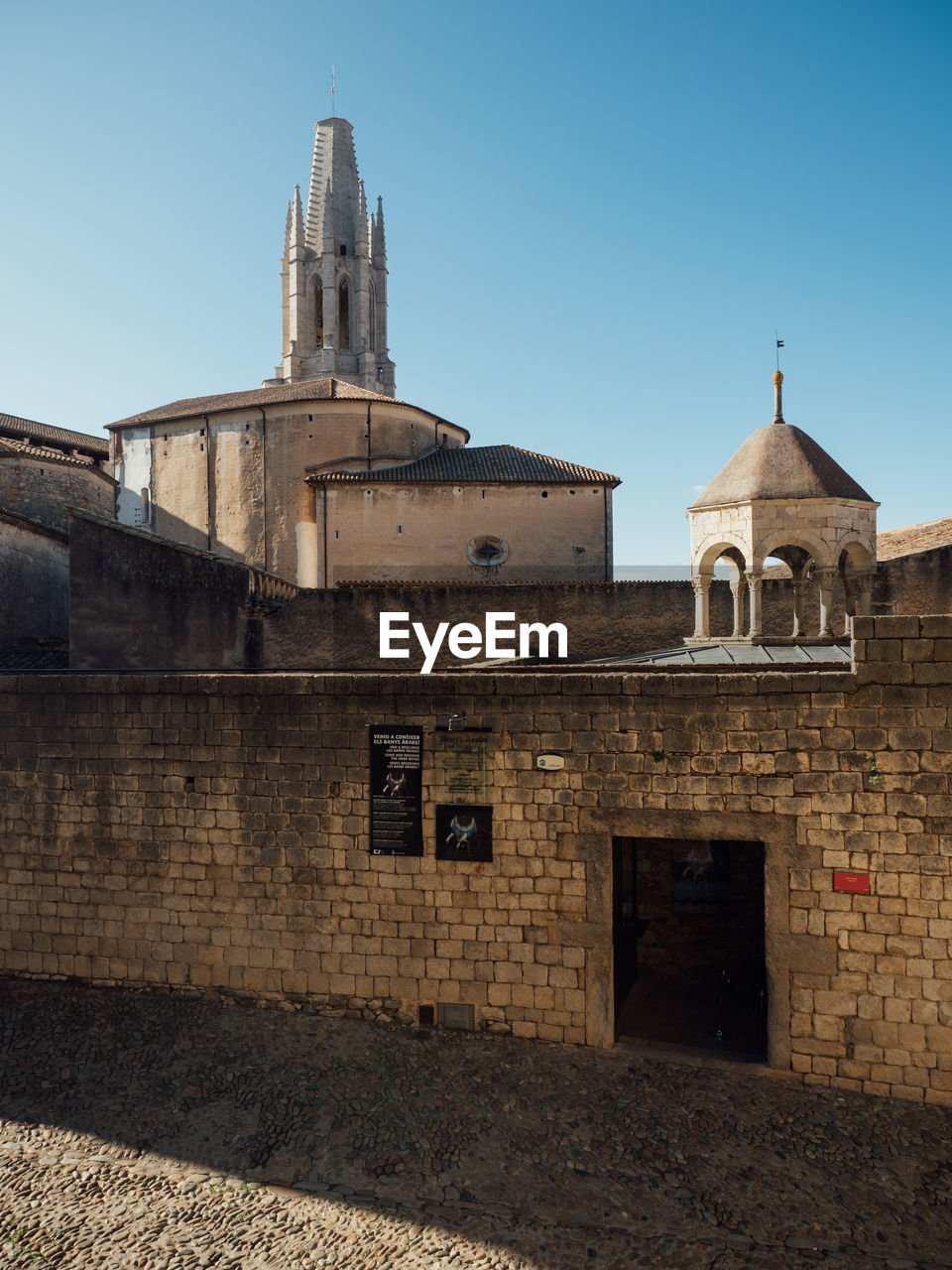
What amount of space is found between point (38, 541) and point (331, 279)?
1160 inches

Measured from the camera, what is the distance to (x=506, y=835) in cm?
674

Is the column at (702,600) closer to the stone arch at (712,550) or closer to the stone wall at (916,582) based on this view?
the stone arch at (712,550)

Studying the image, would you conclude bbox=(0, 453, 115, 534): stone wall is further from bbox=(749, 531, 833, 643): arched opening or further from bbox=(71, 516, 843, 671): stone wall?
bbox=(749, 531, 833, 643): arched opening

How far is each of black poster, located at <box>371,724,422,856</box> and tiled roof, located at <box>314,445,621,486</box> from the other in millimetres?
15668

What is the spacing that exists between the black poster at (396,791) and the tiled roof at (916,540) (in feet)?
38.0

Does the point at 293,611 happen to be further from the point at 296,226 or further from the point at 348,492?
the point at 296,226

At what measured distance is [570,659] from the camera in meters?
14.9

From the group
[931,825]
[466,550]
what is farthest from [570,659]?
[931,825]

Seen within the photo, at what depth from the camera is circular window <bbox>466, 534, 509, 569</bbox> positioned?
21.9m

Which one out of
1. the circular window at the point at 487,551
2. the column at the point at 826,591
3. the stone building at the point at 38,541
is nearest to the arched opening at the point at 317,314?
Answer: the stone building at the point at 38,541

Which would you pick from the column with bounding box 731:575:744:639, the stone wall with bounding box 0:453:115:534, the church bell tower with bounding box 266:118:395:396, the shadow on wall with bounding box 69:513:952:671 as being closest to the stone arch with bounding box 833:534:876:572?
the column with bounding box 731:575:744:639

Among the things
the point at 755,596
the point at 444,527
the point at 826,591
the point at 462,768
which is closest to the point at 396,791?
the point at 462,768

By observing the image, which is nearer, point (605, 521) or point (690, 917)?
point (690, 917)
